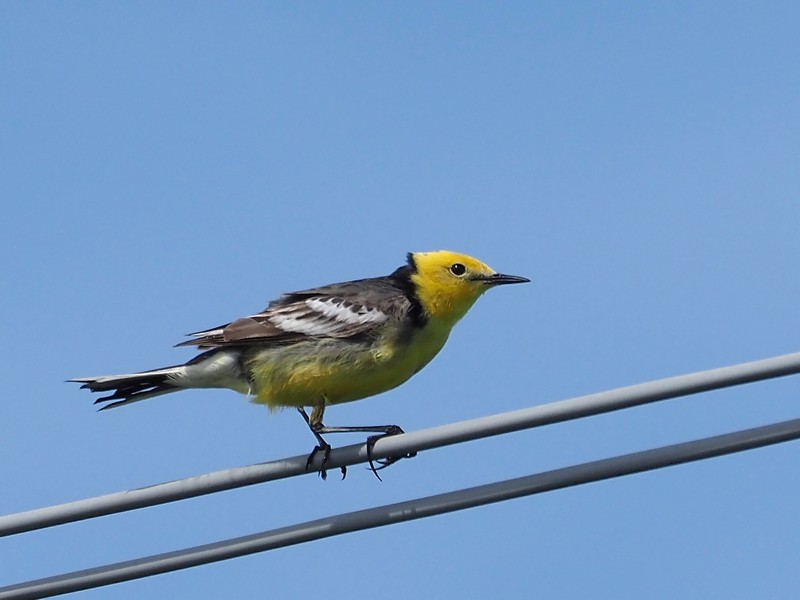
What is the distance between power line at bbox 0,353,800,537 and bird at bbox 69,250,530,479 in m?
2.41

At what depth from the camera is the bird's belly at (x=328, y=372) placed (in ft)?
33.8

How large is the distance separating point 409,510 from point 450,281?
17.3 feet

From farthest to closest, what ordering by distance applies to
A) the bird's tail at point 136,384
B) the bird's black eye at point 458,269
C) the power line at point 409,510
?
the bird's black eye at point 458,269 → the bird's tail at point 136,384 → the power line at point 409,510

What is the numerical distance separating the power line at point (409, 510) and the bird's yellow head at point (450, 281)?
15.1 ft

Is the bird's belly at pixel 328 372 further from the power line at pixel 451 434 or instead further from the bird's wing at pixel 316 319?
the power line at pixel 451 434

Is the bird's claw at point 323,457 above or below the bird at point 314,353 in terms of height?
below

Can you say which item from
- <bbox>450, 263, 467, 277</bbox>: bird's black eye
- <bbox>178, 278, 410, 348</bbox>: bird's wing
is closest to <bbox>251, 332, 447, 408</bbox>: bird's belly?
<bbox>178, 278, 410, 348</bbox>: bird's wing

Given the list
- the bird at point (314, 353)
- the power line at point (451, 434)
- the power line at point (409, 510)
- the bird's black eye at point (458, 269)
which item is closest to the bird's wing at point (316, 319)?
the bird at point (314, 353)

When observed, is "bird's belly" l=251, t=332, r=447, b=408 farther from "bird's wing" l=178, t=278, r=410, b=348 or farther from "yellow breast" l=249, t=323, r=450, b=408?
"bird's wing" l=178, t=278, r=410, b=348

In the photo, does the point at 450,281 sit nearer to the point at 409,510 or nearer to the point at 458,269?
the point at 458,269

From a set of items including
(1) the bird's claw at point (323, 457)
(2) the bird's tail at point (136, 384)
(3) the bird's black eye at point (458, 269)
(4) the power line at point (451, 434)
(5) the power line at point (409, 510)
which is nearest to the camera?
(4) the power line at point (451, 434)

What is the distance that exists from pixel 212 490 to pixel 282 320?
12.2 ft

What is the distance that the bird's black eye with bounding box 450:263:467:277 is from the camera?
467 inches

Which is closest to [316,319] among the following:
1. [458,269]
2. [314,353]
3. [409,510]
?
[314,353]
